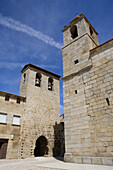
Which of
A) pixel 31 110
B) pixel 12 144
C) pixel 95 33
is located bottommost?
pixel 12 144

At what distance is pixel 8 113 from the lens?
11211 millimetres

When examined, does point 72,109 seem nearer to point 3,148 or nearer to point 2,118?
point 2,118

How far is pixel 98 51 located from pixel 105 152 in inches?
213

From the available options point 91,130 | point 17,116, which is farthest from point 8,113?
point 91,130

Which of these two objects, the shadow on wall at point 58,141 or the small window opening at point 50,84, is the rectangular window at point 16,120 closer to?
the shadow on wall at point 58,141

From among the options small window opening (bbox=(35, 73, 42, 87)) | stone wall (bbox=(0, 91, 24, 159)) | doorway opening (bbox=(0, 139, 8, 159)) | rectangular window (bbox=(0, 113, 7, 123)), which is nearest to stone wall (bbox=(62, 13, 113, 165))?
stone wall (bbox=(0, 91, 24, 159))

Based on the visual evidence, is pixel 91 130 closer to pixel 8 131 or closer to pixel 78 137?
pixel 78 137

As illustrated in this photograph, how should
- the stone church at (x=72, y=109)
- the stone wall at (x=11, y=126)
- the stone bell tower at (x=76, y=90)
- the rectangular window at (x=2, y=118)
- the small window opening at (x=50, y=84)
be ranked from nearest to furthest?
the stone church at (x=72, y=109) < the stone bell tower at (x=76, y=90) < the stone wall at (x=11, y=126) < the rectangular window at (x=2, y=118) < the small window opening at (x=50, y=84)

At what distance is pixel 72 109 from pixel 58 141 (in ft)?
25.1

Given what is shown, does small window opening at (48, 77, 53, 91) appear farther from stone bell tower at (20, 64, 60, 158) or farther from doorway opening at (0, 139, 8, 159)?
doorway opening at (0, 139, 8, 159)

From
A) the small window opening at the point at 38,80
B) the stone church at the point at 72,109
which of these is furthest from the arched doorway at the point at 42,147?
the small window opening at the point at 38,80

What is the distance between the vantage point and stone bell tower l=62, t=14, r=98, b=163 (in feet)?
22.4

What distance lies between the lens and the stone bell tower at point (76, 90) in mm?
6816

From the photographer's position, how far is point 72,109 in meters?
7.80
